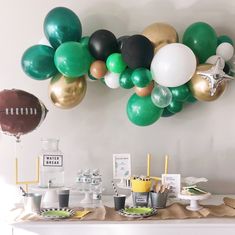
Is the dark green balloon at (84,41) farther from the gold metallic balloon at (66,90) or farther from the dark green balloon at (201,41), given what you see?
the dark green balloon at (201,41)

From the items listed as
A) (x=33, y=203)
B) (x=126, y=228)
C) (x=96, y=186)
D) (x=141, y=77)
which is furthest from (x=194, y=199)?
(x=33, y=203)

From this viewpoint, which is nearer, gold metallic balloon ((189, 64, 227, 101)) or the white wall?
gold metallic balloon ((189, 64, 227, 101))

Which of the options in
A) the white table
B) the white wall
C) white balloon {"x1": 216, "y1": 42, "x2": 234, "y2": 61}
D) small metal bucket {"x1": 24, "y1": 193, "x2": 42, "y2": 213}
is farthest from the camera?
the white wall

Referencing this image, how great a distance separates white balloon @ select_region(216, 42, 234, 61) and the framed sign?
2.06 feet

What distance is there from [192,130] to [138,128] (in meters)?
0.27

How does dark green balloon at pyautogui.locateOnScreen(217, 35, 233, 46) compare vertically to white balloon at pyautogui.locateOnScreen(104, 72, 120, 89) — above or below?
above

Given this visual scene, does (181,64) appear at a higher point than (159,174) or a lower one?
higher

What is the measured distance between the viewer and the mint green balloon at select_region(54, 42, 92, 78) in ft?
5.33

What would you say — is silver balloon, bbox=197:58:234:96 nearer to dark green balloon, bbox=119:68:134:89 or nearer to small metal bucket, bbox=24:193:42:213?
dark green balloon, bbox=119:68:134:89

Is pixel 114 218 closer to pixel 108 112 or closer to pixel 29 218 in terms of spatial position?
pixel 29 218

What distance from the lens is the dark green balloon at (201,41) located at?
1.75 meters

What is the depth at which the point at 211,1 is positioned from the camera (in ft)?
6.48

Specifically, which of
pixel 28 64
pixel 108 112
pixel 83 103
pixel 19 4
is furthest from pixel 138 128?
pixel 19 4

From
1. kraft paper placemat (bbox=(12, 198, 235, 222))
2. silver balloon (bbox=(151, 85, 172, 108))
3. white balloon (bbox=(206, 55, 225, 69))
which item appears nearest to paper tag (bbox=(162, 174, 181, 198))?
kraft paper placemat (bbox=(12, 198, 235, 222))
